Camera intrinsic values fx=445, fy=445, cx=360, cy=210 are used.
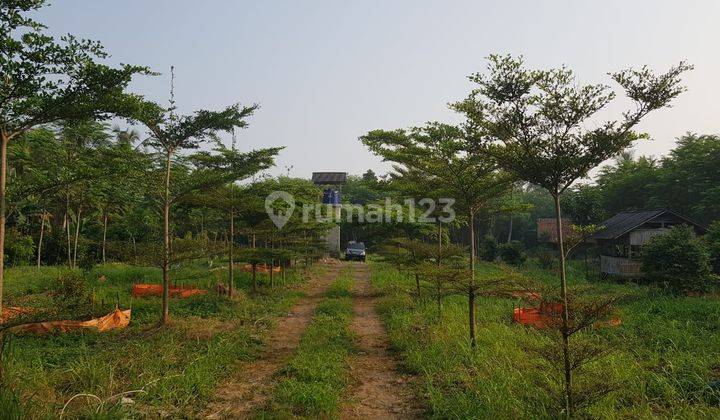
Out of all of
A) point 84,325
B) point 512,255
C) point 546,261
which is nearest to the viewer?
point 84,325

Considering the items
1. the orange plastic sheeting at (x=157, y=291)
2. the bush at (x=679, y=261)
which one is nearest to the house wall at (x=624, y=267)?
the bush at (x=679, y=261)

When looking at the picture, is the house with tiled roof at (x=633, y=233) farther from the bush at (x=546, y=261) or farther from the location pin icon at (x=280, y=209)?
the location pin icon at (x=280, y=209)

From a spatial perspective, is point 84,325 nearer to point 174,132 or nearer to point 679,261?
point 174,132

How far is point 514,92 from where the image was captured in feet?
18.7

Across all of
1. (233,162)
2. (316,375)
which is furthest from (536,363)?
(233,162)

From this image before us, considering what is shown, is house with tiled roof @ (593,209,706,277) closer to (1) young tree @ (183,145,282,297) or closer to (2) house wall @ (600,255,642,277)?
(2) house wall @ (600,255,642,277)

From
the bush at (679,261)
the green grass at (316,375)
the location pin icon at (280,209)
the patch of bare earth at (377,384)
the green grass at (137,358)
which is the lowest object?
the patch of bare earth at (377,384)

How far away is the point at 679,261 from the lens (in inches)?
639

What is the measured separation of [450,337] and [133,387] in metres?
5.66

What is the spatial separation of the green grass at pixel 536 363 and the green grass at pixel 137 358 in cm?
325

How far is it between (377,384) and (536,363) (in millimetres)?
2443

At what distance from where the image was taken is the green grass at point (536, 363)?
5.41 metres

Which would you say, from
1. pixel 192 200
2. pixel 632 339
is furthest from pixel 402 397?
pixel 192 200

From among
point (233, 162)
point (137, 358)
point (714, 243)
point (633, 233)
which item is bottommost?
point (137, 358)
